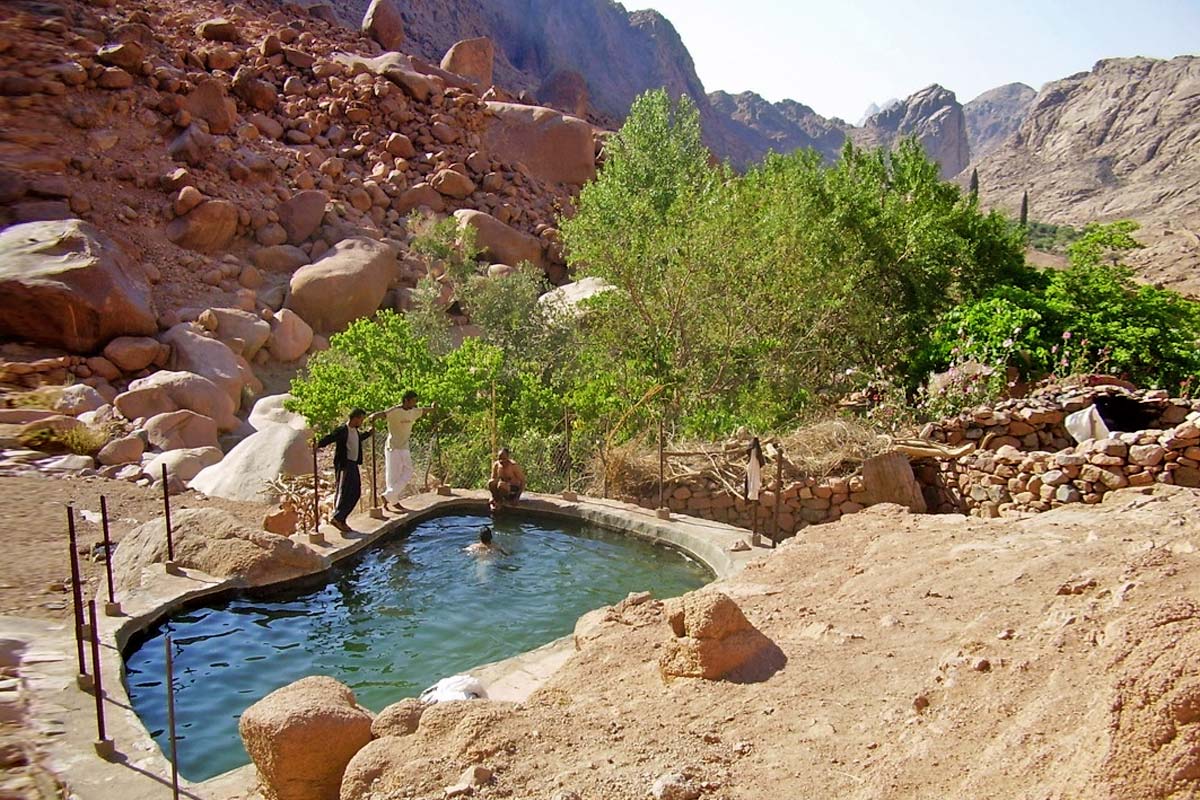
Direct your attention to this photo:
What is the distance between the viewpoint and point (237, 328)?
1903 cm

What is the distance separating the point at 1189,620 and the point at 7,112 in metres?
27.3

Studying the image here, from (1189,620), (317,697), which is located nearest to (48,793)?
(317,697)

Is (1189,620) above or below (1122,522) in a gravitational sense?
above

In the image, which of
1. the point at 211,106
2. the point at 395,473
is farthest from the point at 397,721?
the point at 211,106

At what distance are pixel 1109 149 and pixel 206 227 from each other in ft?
163

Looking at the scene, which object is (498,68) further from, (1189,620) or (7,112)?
(1189,620)

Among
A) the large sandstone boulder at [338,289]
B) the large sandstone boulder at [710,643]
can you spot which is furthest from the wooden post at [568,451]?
the large sandstone boulder at [338,289]

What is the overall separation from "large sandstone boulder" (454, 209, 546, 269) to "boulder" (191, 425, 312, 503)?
41.9 ft

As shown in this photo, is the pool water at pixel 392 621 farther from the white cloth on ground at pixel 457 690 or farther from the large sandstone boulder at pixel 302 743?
the large sandstone boulder at pixel 302 743

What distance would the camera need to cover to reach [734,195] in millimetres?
14547

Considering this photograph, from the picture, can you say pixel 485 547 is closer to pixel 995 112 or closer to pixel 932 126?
pixel 932 126

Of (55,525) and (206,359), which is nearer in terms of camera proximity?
(55,525)

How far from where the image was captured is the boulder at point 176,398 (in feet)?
49.9

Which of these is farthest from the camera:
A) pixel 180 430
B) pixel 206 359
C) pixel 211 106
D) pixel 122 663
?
pixel 211 106
